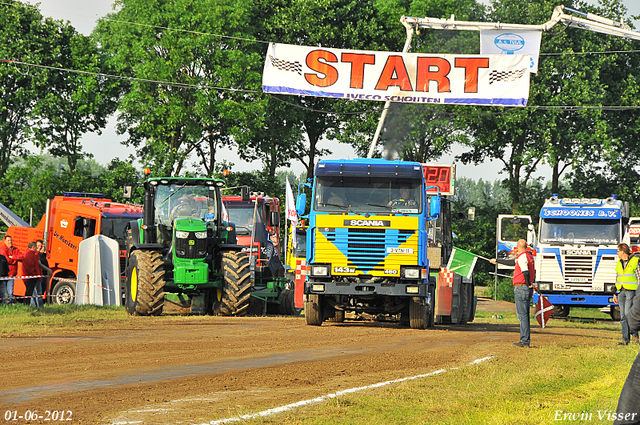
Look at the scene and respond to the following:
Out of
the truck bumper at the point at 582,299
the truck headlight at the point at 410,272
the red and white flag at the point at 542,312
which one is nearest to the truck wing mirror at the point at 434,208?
the truck headlight at the point at 410,272

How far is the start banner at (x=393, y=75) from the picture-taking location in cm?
2883

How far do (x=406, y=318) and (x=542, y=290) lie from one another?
9.67 metres

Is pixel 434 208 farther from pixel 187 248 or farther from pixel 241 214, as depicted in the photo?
pixel 241 214

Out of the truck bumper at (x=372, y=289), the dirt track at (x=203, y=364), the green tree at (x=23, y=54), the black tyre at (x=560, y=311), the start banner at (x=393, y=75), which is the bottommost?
the black tyre at (x=560, y=311)

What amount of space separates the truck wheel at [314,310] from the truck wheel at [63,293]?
32.9 feet

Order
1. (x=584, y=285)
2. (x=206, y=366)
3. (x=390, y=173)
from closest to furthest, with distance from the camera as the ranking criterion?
(x=206, y=366)
(x=390, y=173)
(x=584, y=285)

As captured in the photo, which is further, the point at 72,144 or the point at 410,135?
the point at 72,144

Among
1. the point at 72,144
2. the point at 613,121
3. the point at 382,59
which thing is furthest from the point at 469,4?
the point at 72,144

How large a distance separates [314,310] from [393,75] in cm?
1315

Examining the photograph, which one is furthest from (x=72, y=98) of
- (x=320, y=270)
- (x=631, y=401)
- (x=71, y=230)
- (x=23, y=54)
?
→ (x=631, y=401)

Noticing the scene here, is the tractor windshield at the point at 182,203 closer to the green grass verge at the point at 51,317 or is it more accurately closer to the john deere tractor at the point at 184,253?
the john deere tractor at the point at 184,253

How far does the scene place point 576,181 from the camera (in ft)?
163

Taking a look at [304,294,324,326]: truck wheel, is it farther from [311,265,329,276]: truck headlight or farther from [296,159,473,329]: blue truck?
[311,265,329,276]: truck headlight

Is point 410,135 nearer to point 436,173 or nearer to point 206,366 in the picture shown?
point 436,173
